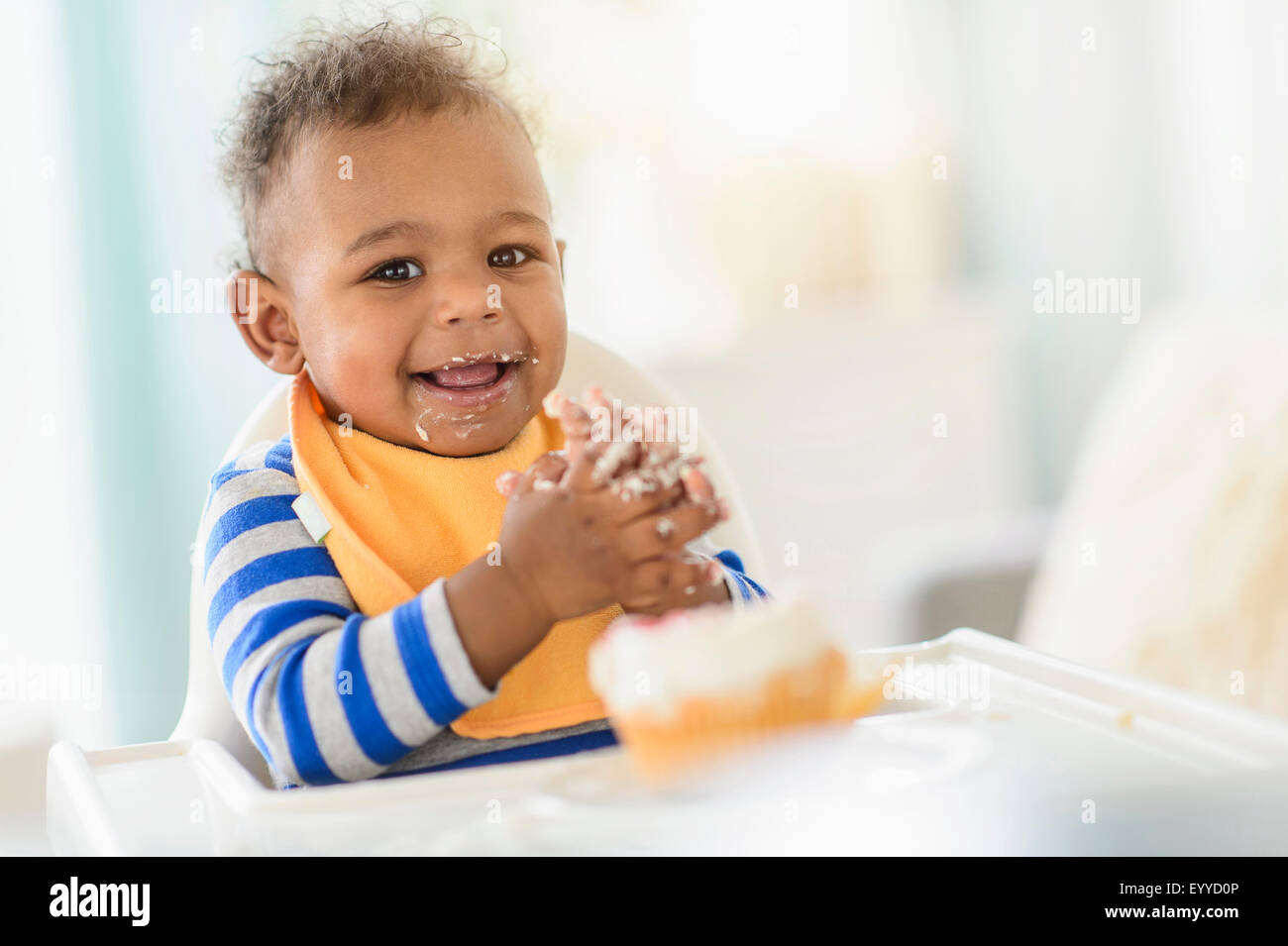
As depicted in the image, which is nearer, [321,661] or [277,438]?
[321,661]

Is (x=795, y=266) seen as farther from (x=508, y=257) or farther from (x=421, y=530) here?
(x=421, y=530)

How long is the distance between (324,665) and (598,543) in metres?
0.20

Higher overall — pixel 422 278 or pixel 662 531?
pixel 422 278

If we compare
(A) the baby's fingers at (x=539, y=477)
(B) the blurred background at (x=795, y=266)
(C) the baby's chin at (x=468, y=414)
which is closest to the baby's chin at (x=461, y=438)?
(C) the baby's chin at (x=468, y=414)

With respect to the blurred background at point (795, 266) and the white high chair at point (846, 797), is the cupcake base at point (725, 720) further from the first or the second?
the blurred background at point (795, 266)

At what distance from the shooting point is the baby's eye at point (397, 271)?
976 millimetres

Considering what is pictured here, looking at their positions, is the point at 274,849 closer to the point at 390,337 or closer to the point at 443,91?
the point at 390,337

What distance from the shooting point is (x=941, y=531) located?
3473 millimetres

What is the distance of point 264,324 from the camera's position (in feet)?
3.54

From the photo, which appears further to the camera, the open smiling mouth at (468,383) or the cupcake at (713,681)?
the open smiling mouth at (468,383)

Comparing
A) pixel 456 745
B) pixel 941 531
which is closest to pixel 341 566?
pixel 456 745

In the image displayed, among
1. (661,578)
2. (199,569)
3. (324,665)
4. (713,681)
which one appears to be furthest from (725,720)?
(199,569)

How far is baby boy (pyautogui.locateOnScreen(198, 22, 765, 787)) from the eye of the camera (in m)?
0.75

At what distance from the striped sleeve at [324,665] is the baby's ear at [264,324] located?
0.24 metres
